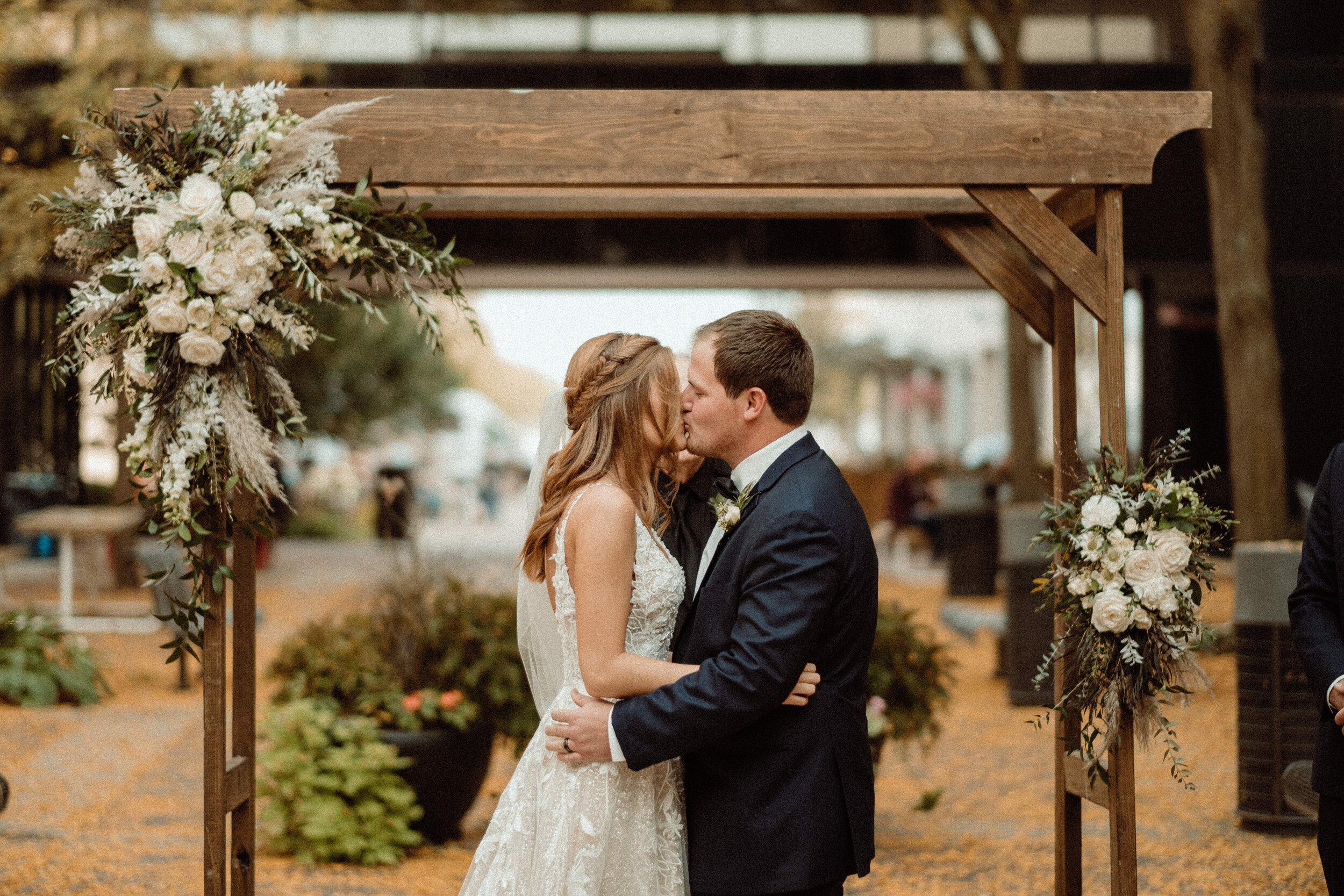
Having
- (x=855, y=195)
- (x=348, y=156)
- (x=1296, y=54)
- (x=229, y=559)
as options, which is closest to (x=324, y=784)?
(x=348, y=156)

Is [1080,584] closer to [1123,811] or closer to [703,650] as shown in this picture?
[1123,811]

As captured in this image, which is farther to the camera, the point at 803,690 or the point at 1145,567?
the point at 1145,567

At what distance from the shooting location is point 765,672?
270cm

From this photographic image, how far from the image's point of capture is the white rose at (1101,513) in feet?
11.2

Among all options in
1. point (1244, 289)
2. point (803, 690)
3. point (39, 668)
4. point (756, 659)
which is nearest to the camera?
point (756, 659)

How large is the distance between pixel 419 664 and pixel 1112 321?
3333 millimetres

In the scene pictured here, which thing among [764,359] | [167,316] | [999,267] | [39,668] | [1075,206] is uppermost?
[1075,206]

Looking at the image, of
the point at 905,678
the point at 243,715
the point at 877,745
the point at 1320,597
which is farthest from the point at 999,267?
the point at 243,715

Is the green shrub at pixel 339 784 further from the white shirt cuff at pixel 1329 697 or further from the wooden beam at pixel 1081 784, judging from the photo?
the white shirt cuff at pixel 1329 697

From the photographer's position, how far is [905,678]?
18.9ft

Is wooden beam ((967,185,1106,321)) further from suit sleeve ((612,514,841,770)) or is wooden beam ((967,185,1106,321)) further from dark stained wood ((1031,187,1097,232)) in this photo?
suit sleeve ((612,514,841,770))

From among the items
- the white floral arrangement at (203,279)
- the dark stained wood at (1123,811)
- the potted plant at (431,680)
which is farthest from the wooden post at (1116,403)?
the potted plant at (431,680)

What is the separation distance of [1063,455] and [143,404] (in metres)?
2.67

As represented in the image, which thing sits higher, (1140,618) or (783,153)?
(783,153)
